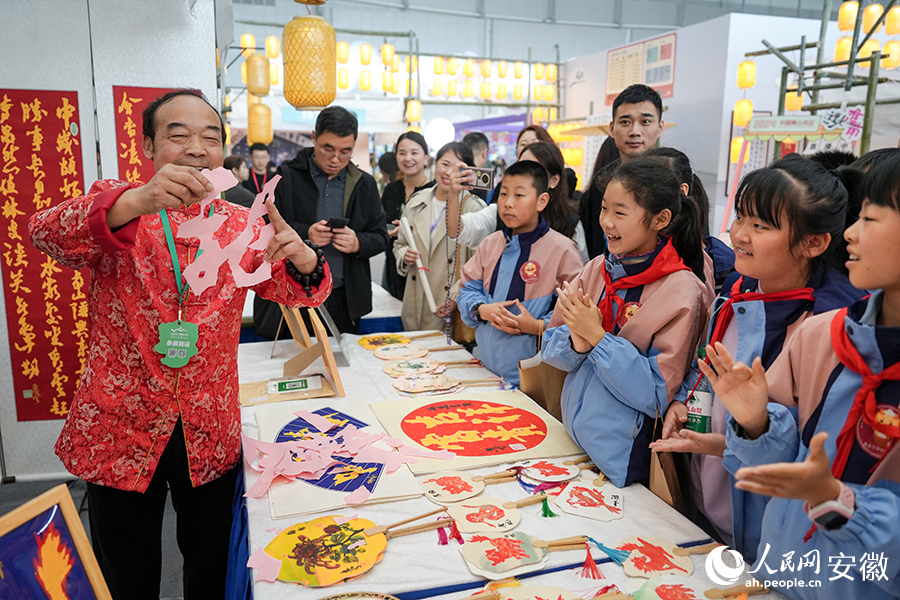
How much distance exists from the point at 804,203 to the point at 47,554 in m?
1.44

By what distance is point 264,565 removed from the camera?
1.06 metres

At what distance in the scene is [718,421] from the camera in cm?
129

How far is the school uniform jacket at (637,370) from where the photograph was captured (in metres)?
1.36

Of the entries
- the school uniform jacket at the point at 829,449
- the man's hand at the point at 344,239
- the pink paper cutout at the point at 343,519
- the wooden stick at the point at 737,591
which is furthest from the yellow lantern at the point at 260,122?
the wooden stick at the point at 737,591

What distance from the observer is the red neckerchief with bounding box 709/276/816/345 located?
46.1 inches

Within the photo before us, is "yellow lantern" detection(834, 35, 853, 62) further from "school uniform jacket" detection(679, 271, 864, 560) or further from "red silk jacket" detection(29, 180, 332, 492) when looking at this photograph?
"red silk jacket" detection(29, 180, 332, 492)

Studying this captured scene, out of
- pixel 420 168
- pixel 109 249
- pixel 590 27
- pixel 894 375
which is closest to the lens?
pixel 894 375

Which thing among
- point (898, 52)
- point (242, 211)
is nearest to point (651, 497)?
point (242, 211)

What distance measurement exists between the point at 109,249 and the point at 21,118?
6.59 feet

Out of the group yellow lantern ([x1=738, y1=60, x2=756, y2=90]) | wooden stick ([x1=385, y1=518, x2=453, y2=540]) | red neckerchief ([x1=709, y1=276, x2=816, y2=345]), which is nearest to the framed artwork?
wooden stick ([x1=385, y1=518, x2=453, y2=540])

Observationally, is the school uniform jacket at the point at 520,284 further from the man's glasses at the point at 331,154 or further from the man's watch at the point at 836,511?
the man's watch at the point at 836,511

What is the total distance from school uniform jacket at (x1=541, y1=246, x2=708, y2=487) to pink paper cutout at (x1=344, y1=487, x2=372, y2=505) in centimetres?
54

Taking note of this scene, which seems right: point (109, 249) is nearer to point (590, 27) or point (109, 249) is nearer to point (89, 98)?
point (89, 98)

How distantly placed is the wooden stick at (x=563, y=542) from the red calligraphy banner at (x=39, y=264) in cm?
244
